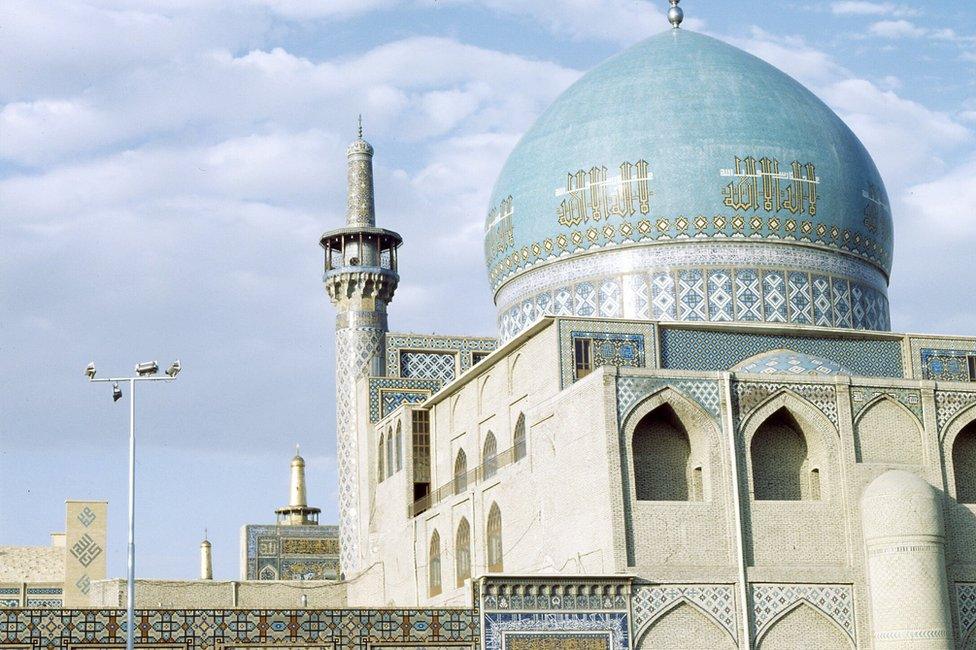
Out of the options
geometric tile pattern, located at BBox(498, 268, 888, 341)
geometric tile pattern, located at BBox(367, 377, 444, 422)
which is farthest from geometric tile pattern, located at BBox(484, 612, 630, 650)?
geometric tile pattern, located at BBox(367, 377, 444, 422)

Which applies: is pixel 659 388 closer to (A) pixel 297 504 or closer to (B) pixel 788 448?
(B) pixel 788 448

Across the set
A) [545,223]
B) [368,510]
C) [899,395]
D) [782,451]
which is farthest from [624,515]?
[368,510]

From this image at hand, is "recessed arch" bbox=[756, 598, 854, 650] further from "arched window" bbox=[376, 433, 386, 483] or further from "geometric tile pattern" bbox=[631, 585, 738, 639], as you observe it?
"arched window" bbox=[376, 433, 386, 483]

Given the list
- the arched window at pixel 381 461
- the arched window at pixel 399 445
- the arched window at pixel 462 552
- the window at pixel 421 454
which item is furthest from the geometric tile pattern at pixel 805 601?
the arched window at pixel 381 461

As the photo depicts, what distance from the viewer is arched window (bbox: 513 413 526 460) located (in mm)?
16625

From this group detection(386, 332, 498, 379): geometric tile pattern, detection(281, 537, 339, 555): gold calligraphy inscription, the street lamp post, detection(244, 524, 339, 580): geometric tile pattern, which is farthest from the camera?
detection(281, 537, 339, 555): gold calligraphy inscription

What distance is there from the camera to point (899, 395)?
15.6m

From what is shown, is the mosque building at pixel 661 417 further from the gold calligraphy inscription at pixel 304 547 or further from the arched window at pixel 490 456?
the gold calligraphy inscription at pixel 304 547

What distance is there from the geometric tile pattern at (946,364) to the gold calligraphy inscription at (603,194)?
3.40 metres

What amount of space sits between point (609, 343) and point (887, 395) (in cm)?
273

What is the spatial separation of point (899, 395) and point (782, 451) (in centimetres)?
125

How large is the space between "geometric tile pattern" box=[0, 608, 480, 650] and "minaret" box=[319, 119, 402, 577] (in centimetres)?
727

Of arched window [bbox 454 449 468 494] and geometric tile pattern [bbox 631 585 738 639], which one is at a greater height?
arched window [bbox 454 449 468 494]

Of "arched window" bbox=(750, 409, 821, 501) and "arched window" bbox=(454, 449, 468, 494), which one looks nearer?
"arched window" bbox=(750, 409, 821, 501)
